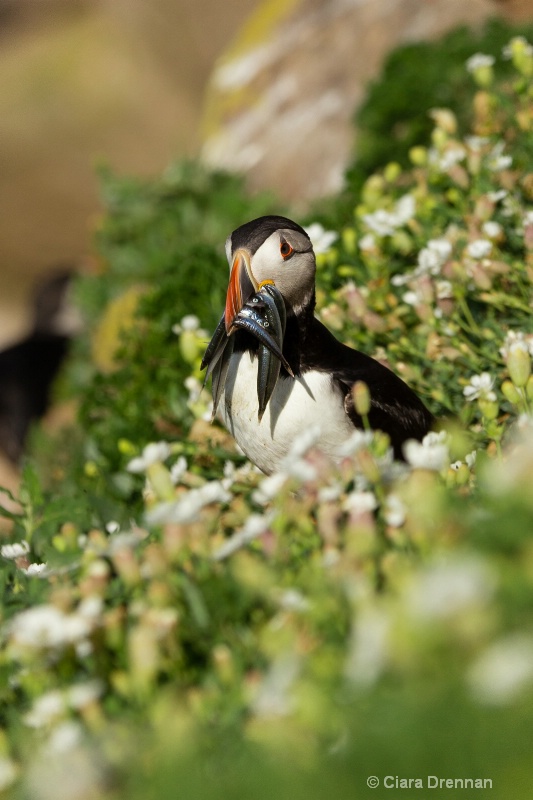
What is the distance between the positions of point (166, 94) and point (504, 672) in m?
23.7

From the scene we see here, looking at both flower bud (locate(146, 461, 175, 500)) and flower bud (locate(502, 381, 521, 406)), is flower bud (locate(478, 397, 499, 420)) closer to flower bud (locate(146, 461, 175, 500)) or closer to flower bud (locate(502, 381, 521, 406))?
flower bud (locate(502, 381, 521, 406))

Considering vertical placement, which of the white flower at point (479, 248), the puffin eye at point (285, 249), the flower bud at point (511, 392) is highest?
A: the puffin eye at point (285, 249)

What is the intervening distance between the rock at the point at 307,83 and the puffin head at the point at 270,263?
610 cm

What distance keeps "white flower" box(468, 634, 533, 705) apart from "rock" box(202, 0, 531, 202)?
838 cm

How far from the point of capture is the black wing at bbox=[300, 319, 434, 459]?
377cm

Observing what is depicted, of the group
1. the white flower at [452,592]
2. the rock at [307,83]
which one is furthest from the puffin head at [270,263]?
the rock at [307,83]

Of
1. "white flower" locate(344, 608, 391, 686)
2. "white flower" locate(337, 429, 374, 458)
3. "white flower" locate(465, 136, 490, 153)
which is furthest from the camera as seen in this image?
"white flower" locate(465, 136, 490, 153)

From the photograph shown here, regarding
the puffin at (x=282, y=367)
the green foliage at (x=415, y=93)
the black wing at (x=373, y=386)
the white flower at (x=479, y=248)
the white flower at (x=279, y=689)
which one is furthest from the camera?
the green foliage at (x=415, y=93)

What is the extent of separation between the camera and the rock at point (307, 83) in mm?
10266

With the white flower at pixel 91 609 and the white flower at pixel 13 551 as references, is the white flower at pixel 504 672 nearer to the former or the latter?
the white flower at pixel 91 609

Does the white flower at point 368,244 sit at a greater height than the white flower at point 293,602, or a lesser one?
lesser

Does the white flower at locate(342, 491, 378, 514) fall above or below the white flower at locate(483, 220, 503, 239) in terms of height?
above

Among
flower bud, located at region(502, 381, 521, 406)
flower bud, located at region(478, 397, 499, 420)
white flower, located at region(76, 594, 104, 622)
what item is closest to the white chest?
flower bud, located at region(478, 397, 499, 420)

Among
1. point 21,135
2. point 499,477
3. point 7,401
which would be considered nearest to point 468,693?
point 499,477
